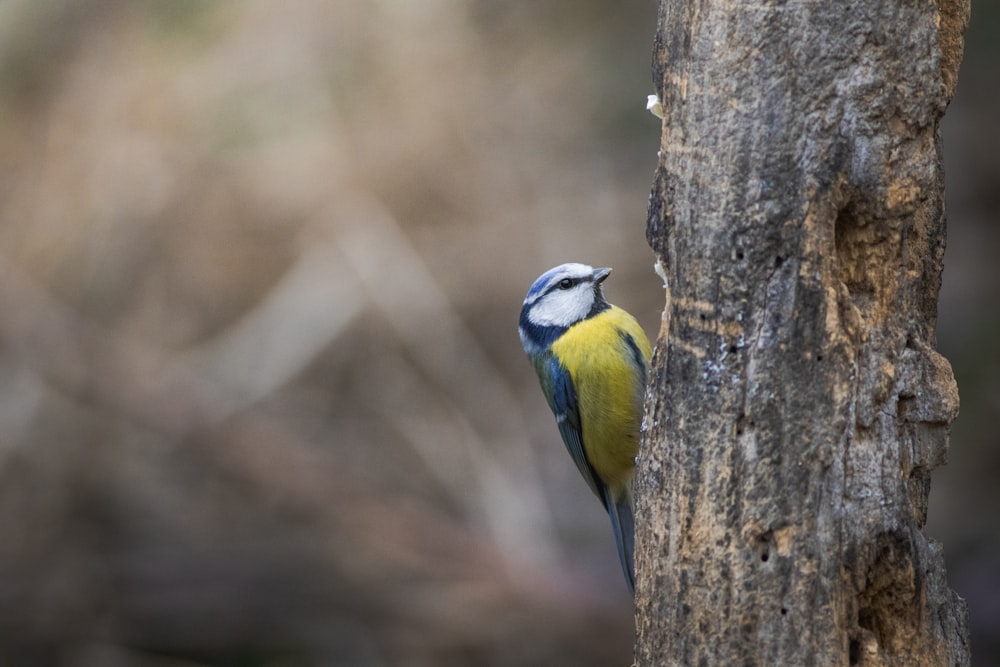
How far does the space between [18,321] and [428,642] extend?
3.29 meters

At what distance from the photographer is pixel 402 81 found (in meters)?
8.76

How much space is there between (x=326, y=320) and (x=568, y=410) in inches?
157

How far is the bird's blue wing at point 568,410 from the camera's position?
166 inches

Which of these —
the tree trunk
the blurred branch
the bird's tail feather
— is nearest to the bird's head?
the bird's tail feather

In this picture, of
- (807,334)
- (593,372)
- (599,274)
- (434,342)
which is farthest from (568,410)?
(434,342)

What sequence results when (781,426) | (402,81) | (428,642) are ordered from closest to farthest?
(781,426) → (428,642) → (402,81)

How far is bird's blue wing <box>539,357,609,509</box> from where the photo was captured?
13.9 ft

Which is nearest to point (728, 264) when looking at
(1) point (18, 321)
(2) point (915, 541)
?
(2) point (915, 541)

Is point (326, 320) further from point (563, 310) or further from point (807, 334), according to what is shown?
point (807, 334)

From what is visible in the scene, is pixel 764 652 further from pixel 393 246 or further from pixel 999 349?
pixel 393 246

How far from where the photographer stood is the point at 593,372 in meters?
4.12

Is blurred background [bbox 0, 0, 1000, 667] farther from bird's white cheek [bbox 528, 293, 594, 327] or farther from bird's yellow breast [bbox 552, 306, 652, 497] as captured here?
bird's white cheek [bbox 528, 293, 594, 327]

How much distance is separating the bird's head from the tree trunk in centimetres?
166

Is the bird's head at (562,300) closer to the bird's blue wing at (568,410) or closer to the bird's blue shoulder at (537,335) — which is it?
the bird's blue shoulder at (537,335)
